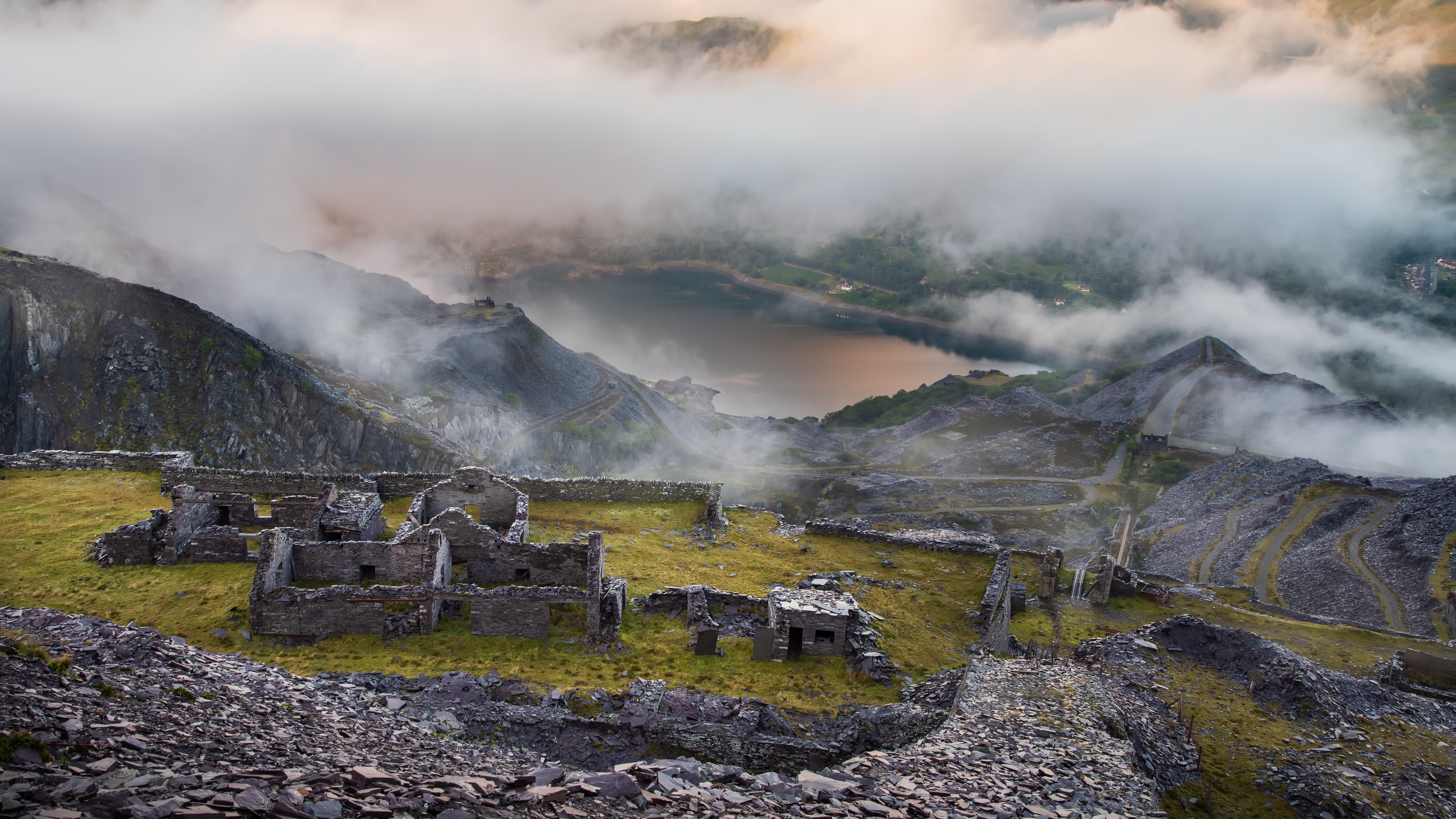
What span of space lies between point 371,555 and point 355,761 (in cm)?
1175

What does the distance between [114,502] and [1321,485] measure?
70.4 meters

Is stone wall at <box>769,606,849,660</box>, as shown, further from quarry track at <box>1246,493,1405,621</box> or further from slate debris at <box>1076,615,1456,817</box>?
quarry track at <box>1246,493,1405,621</box>

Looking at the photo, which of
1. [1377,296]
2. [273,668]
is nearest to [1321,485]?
[273,668]

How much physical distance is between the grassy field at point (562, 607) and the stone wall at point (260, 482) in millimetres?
1093

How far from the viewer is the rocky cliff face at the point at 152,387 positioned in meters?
47.3

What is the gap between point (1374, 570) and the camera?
41188 mm

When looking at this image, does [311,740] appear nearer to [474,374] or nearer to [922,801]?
[922,801]

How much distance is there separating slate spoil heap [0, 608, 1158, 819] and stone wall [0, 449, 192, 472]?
1700cm

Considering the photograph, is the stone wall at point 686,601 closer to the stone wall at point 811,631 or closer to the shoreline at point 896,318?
the stone wall at point 811,631

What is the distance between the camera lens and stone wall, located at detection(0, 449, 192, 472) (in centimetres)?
3003

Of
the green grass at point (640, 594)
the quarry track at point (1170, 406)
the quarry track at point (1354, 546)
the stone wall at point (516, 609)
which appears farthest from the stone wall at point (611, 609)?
the quarry track at point (1170, 406)

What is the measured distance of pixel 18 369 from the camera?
47531 mm

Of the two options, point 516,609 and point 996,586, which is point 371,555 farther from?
point 996,586

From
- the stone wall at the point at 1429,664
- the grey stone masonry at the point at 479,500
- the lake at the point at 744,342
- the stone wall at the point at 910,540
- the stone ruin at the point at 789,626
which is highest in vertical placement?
the lake at the point at 744,342
